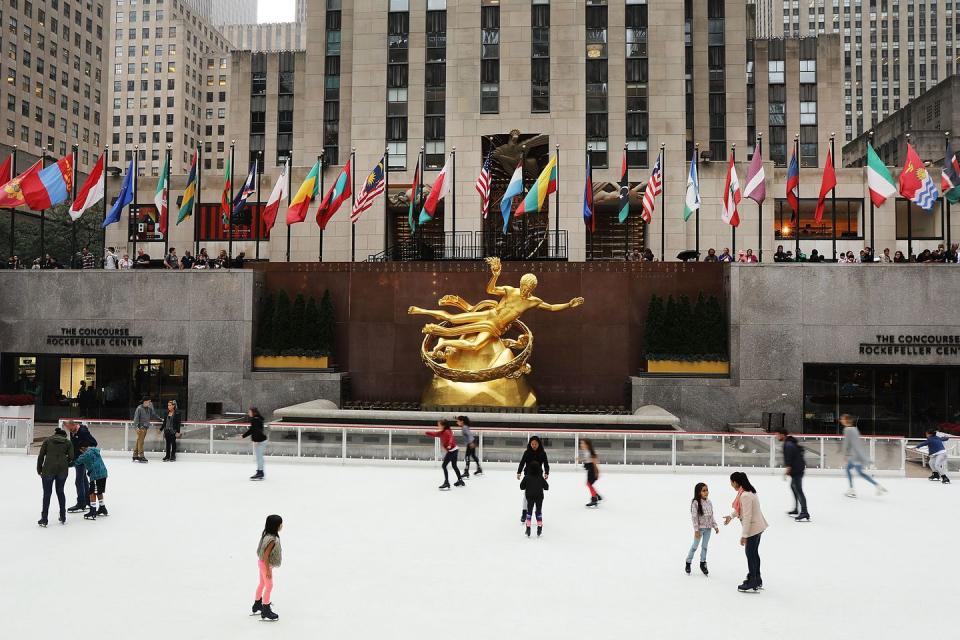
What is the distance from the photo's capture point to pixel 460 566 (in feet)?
28.7

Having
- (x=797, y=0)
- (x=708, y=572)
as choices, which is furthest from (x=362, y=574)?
(x=797, y=0)

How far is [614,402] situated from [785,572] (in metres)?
14.3

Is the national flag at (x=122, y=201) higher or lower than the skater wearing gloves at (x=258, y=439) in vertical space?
higher

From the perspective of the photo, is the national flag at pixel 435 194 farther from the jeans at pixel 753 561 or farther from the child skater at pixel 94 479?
the jeans at pixel 753 561

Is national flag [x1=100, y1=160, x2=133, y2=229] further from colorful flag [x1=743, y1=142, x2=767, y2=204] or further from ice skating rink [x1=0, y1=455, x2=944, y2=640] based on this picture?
colorful flag [x1=743, y1=142, x2=767, y2=204]

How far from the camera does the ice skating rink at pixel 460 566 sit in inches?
274

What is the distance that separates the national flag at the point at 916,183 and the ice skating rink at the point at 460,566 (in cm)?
1091

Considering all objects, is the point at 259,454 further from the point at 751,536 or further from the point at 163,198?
the point at 163,198

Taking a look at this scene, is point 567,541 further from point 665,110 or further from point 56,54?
point 56,54

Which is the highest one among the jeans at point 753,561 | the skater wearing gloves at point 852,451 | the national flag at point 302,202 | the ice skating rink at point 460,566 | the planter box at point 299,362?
the national flag at point 302,202

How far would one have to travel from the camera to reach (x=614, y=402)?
75.4ft

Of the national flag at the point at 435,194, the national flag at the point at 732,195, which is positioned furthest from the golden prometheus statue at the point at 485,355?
Result: the national flag at the point at 732,195

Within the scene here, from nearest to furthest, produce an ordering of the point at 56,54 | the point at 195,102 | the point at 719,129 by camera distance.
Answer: the point at 719,129 → the point at 56,54 → the point at 195,102

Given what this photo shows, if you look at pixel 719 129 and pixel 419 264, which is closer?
pixel 419 264
